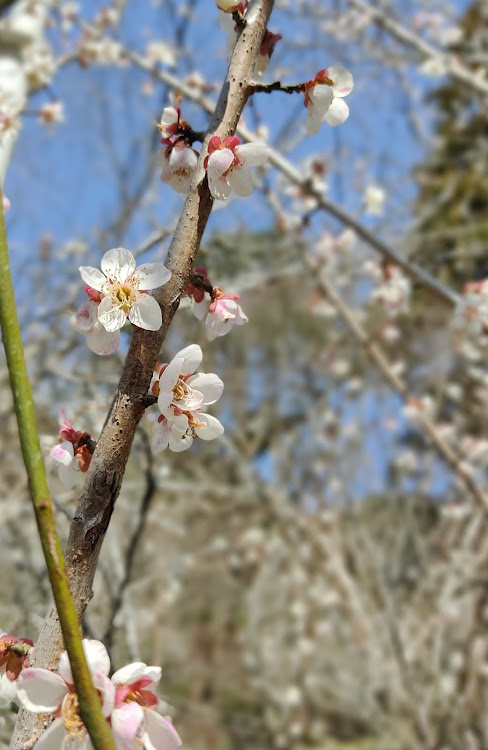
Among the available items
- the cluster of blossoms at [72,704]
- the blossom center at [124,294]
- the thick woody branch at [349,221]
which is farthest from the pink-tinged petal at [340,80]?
the thick woody branch at [349,221]

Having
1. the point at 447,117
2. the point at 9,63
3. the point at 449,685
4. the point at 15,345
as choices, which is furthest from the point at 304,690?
the point at 447,117

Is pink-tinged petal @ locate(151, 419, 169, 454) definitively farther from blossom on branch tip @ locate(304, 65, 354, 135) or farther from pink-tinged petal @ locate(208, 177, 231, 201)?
blossom on branch tip @ locate(304, 65, 354, 135)

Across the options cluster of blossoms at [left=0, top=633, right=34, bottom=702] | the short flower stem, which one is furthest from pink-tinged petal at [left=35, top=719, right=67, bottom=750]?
the short flower stem

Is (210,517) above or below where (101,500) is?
above

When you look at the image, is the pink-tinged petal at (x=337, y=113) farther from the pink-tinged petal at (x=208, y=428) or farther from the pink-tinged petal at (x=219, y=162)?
the pink-tinged petal at (x=208, y=428)

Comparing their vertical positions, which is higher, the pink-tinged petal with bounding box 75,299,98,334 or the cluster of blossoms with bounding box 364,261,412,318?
the cluster of blossoms with bounding box 364,261,412,318

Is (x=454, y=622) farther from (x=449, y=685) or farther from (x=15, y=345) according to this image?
(x=15, y=345)
